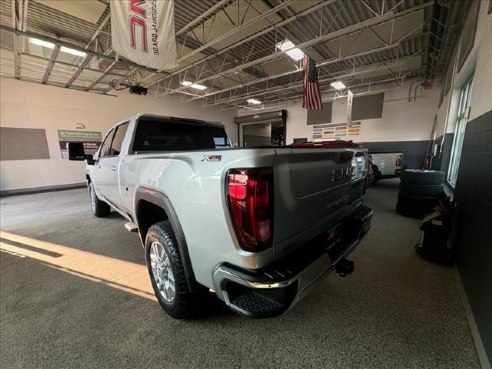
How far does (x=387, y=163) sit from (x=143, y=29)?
7.51 m

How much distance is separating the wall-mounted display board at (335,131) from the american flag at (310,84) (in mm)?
4700

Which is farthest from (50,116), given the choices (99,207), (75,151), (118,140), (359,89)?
(359,89)

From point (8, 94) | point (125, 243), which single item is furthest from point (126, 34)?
point (8, 94)

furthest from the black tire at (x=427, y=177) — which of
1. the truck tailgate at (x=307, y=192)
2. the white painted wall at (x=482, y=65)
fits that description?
the truck tailgate at (x=307, y=192)

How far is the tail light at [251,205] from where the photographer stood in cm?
105

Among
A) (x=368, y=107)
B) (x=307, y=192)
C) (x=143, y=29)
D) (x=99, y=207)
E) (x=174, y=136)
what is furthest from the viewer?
(x=368, y=107)

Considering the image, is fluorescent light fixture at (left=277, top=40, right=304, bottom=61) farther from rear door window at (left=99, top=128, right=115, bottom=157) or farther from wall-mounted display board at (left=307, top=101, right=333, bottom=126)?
wall-mounted display board at (left=307, top=101, right=333, bottom=126)

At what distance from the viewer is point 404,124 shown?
10508mm

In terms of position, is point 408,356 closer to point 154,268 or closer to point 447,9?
point 154,268

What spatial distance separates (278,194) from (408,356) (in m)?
1.46

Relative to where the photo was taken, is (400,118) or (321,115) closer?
(400,118)

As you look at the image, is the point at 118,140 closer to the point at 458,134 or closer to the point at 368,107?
the point at 458,134

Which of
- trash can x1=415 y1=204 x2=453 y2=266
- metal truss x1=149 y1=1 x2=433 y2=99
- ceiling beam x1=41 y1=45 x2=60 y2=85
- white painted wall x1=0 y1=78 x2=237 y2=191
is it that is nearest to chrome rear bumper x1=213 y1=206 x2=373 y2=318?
trash can x1=415 y1=204 x2=453 y2=266

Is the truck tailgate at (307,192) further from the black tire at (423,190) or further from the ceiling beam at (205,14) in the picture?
the ceiling beam at (205,14)
